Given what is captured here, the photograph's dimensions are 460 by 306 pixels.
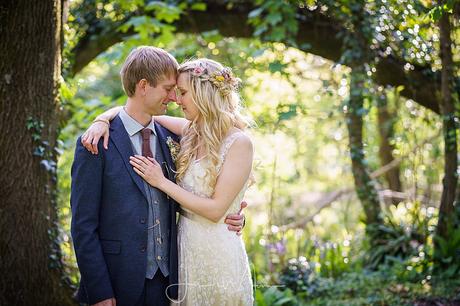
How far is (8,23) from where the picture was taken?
3.44 metres

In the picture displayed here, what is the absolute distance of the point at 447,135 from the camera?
552 centimetres

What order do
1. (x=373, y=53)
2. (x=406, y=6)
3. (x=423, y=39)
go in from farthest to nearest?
1. (x=373, y=53)
2. (x=423, y=39)
3. (x=406, y=6)

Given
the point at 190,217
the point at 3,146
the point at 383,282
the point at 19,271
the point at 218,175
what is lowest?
the point at 383,282

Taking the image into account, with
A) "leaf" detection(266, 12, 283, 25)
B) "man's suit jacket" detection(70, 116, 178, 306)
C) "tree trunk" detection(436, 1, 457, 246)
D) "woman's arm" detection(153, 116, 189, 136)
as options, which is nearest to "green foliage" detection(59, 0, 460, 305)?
"leaf" detection(266, 12, 283, 25)

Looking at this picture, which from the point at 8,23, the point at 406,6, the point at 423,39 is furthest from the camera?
the point at 423,39

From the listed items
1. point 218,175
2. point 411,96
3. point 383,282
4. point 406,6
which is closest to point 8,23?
point 218,175

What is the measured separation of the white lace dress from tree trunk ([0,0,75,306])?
3.82 ft

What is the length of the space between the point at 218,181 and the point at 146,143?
43 centimetres

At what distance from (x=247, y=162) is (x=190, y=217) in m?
0.42

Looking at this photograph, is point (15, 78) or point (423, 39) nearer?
point (15, 78)

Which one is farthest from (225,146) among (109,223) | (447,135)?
(447,135)

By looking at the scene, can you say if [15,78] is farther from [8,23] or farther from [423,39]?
[423,39]

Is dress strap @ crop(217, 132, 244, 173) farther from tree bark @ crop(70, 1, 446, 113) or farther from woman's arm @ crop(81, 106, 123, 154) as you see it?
tree bark @ crop(70, 1, 446, 113)

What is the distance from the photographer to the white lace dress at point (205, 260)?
294 centimetres
